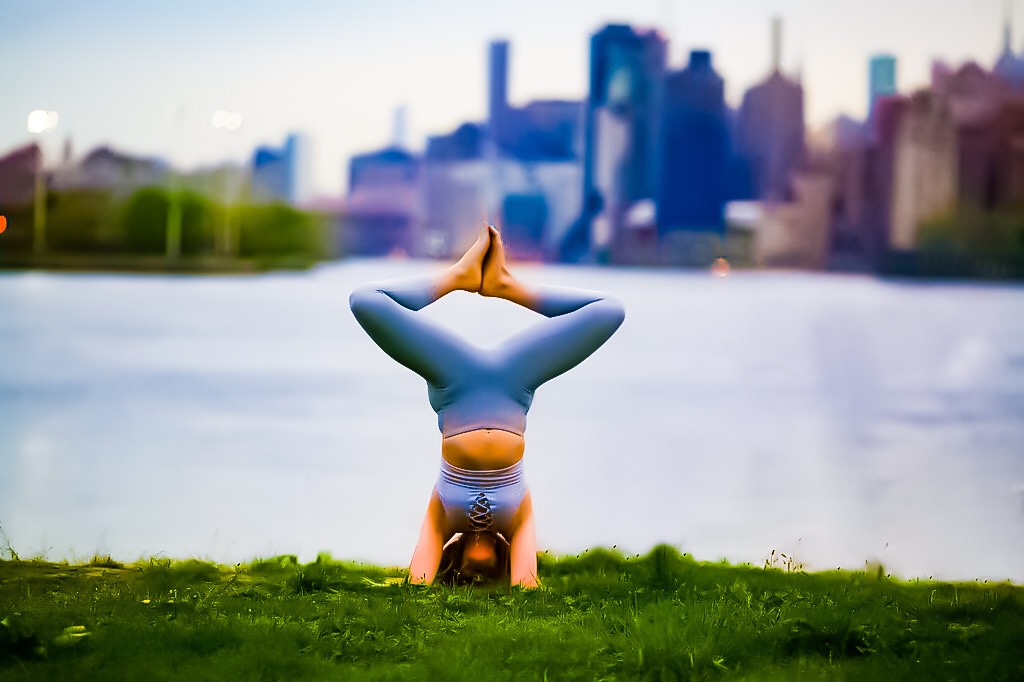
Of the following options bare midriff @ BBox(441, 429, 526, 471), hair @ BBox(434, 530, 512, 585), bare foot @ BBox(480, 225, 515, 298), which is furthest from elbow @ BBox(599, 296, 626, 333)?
hair @ BBox(434, 530, 512, 585)

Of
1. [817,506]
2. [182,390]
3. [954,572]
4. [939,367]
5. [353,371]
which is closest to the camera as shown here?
[954,572]

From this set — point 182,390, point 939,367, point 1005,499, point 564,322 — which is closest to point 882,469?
point 1005,499

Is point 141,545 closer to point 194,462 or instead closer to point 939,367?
point 194,462

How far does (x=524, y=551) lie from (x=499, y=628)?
1.62 ft

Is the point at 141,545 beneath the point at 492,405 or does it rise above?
beneath

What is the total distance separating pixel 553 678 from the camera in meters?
1.96

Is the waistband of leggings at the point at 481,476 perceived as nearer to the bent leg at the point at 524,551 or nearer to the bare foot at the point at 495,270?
the bent leg at the point at 524,551

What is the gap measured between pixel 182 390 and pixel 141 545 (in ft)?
14.3

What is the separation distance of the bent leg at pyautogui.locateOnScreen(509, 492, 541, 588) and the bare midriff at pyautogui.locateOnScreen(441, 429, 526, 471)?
0.14 m

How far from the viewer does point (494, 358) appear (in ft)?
8.58

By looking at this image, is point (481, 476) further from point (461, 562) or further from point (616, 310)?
point (616, 310)

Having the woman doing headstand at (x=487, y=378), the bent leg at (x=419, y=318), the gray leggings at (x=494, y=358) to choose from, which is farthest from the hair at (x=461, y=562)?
the bent leg at (x=419, y=318)

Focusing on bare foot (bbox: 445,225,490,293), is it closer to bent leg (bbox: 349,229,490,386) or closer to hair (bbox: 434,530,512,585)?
bent leg (bbox: 349,229,490,386)

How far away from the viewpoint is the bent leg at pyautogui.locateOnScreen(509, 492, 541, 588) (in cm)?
264
